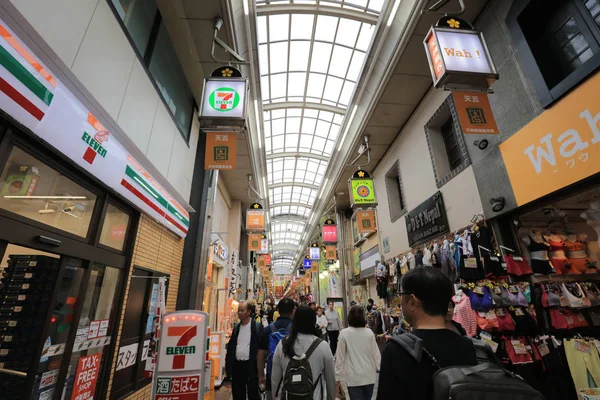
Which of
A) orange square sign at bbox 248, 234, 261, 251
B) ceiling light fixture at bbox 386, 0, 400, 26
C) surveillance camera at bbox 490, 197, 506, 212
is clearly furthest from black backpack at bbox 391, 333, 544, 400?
orange square sign at bbox 248, 234, 261, 251

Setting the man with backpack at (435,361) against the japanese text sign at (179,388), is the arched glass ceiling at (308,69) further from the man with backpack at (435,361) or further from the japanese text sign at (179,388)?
the japanese text sign at (179,388)

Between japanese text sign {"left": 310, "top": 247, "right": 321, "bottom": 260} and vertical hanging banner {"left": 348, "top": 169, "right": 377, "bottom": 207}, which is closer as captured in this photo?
vertical hanging banner {"left": 348, "top": 169, "right": 377, "bottom": 207}

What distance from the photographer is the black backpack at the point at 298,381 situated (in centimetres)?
218

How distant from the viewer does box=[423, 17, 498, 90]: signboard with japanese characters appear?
149 inches

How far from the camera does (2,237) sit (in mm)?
2092

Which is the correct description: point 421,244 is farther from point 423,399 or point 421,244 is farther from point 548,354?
point 423,399

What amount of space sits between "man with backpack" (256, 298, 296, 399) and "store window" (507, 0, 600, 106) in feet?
14.1

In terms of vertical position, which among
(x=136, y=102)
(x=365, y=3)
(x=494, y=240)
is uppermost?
(x=365, y=3)

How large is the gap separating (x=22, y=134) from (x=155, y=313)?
132 inches

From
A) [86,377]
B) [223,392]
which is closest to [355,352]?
[86,377]

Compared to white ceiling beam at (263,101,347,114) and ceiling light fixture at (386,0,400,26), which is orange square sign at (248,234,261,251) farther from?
ceiling light fixture at (386,0,400,26)

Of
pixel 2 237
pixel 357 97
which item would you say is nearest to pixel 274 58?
pixel 357 97

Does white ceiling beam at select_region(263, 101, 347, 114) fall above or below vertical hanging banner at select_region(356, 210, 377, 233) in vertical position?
above

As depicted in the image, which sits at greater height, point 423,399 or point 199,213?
point 199,213
